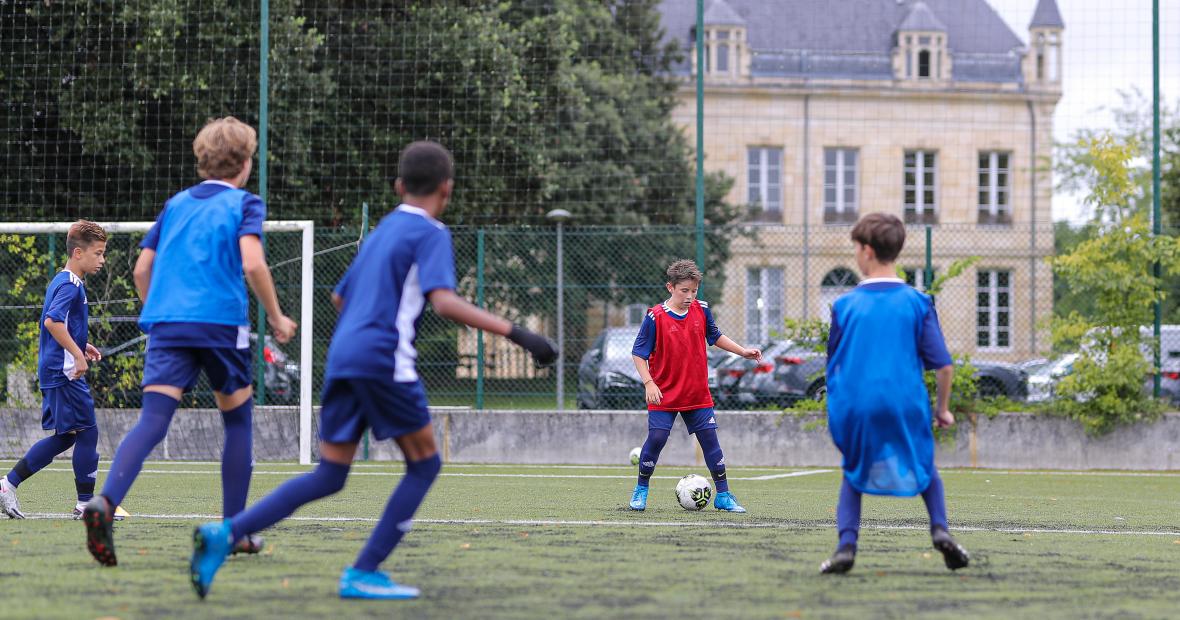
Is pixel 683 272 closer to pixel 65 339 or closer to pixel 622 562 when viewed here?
pixel 622 562

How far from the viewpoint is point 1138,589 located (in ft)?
17.3

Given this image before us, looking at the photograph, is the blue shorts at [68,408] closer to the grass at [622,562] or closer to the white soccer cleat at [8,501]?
the white soccer cleat at [8,501]

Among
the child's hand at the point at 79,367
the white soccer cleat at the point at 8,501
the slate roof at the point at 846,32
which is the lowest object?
the white soccer cleat at the point at 8,501

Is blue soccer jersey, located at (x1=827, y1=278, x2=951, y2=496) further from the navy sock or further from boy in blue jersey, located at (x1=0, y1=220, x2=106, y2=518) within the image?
boy in blue jersey, located at (x1=0, y1=220, x2=106, y2=518)

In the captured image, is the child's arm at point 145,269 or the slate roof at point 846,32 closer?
the child's arm at point 145,269

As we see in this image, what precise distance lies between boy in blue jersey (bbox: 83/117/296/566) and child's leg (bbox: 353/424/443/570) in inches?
39.0

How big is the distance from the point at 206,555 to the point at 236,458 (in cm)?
121

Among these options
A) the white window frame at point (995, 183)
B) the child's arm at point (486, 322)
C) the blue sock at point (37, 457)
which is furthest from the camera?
the white window frame at point (995, 183)

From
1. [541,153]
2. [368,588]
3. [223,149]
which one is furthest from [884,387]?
[541,153]

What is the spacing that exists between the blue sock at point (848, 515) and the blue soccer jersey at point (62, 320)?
441 cm

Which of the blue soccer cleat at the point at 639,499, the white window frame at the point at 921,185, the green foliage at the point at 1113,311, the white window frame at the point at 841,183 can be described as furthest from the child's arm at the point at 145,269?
the white window frame at the point at 841,183

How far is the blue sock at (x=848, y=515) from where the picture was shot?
5559 millimetres

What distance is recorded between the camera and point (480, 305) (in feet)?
46.9

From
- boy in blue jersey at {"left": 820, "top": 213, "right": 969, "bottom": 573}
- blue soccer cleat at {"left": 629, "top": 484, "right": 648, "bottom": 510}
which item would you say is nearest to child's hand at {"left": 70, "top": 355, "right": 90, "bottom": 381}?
blue soccer cleat at {"left": 629, "top": 484, "right": 648, "bottom": 510}
